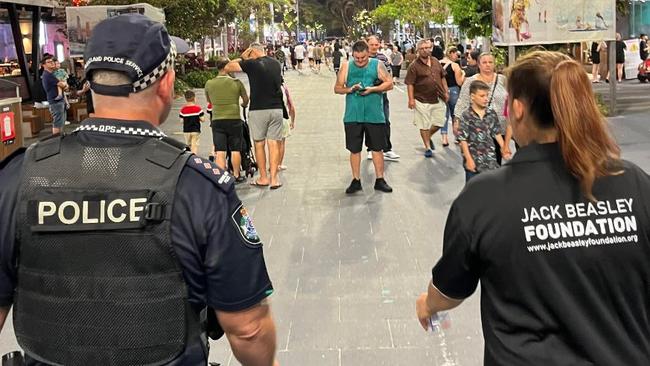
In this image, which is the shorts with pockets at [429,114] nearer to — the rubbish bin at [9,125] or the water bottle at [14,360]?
the rubbish bin at [9,125]

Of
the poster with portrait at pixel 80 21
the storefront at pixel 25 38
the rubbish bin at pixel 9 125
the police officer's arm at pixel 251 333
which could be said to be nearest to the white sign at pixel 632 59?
the poster with portrait at pixel 80 21

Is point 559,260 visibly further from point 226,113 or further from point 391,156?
point 391,156

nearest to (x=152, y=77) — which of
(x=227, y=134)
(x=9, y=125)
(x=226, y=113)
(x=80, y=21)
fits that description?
(x=226, y=113)

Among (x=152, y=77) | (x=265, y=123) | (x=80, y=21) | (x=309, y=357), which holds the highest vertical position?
(x=80, y=21)

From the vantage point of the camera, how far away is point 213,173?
2.07 m

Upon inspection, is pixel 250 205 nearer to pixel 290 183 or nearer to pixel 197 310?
pixel 290 183

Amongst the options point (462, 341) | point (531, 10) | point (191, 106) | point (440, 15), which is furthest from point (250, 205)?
point (440, 15)

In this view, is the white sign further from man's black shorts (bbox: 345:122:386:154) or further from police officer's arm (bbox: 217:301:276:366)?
police officer's arm (bbox: 217:301:276:366)

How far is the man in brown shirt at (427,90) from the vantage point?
1138 centimetres

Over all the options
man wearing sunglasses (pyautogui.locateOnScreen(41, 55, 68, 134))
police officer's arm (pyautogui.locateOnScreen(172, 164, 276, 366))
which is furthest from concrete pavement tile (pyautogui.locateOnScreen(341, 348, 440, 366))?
man wearing sunglasses (pyautogui.locateOnScreen(41, 55, 68, 134))

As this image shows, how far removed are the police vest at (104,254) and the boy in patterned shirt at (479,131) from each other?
498cm

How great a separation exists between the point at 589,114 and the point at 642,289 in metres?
0.50

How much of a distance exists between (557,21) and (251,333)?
14.3 meters

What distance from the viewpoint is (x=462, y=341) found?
189 inches
